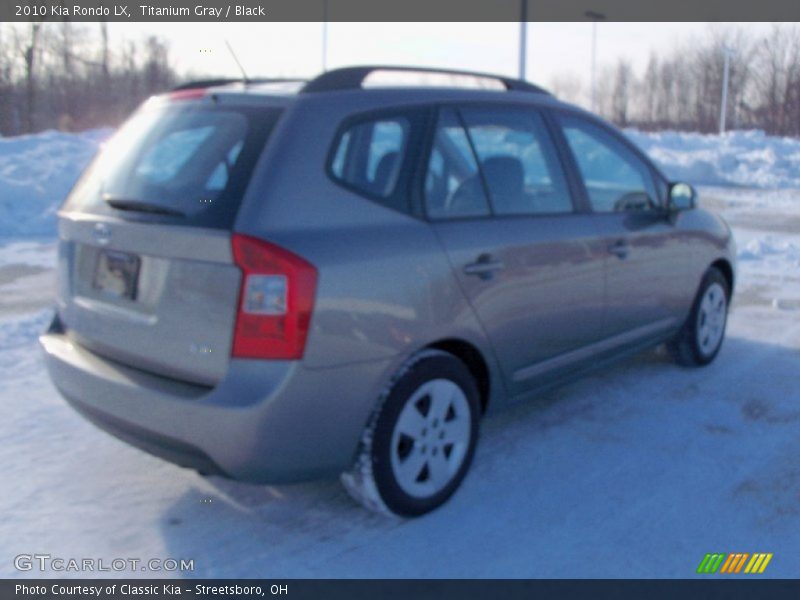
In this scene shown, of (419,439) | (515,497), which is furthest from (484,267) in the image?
(515,497)

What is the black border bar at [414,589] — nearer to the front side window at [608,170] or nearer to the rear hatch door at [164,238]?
the rear hatch door at [164,238]

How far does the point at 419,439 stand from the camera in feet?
11.5

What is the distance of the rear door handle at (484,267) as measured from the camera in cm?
363

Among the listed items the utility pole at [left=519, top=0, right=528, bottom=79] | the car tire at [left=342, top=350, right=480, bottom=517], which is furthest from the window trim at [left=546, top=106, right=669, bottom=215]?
the utility pole at [left=519, top=0, right=528, bottom=79]

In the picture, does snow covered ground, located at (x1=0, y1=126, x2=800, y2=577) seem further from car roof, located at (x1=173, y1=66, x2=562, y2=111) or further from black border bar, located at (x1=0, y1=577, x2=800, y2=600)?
car roof, located at (x1=173, y1=66, x2=562, y2=111)

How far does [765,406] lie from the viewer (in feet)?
16.0

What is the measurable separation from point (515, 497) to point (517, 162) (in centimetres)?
161

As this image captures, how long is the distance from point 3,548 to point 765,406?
4.03 metres

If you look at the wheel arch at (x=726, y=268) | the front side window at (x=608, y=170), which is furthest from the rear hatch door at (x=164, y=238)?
the wheel arch at (x=726, y=268)

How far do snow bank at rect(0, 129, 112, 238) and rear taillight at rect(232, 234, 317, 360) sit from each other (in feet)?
30.7

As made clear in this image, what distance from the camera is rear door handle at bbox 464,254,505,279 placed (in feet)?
11.9

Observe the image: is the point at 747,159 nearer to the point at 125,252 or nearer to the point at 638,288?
the point at 638,288

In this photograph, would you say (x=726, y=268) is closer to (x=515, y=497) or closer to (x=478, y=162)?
(x=478, y=162)

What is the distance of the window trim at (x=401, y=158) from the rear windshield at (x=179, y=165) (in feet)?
0.86
